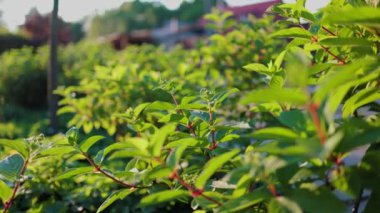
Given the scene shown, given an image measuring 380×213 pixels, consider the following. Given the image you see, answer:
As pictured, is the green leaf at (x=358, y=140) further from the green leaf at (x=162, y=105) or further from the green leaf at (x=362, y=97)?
the green leaf at (x=162, y=105)

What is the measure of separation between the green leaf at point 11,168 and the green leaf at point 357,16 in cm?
80

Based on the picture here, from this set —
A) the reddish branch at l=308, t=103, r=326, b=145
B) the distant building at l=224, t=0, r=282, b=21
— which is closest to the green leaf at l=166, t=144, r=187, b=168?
the reddish branch at l=308, t=103, r=326, b=145

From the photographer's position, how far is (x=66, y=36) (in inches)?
820

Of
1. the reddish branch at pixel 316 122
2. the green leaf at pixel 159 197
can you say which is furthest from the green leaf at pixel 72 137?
the reddish branch at pixel 316 122

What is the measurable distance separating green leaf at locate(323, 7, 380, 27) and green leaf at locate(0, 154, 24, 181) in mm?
796

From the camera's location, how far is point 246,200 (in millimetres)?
767

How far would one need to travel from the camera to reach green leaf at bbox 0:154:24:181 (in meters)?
1.13

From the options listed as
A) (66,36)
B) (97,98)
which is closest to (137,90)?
(97,98)

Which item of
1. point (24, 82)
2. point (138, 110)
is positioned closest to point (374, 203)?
point (138, 110)

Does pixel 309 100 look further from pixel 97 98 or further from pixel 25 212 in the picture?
pixel 97 98

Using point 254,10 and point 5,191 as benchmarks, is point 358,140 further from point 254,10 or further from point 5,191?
point 254,10

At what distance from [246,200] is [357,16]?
337 millimetres

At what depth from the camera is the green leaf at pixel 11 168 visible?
44.4 inches

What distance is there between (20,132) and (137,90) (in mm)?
3185
